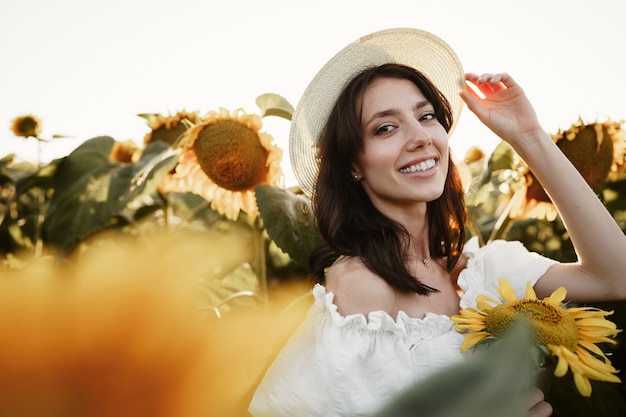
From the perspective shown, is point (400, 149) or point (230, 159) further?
point (230, 159)

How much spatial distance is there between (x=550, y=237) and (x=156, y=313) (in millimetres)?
1716

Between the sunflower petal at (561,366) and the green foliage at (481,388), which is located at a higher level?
the green foliage at (481,388)

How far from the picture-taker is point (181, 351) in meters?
0.14

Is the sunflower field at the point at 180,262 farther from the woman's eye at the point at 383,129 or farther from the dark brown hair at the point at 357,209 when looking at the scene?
the woman's eye at the point at 383,129

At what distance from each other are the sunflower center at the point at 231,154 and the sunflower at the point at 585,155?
603 mm

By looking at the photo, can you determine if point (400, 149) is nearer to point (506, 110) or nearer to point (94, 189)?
point (506, 110)

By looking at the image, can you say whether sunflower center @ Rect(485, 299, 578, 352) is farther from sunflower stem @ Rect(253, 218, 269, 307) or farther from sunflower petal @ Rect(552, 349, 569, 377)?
sunflower stem @ Rect(253, 218, 269, 307)

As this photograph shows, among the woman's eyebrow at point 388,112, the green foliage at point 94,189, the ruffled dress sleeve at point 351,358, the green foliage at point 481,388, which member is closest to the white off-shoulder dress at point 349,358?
the ruffled dress sleeve at point 351,358

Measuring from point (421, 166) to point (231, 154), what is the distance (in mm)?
456

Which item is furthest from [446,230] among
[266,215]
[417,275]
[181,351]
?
[181,351]

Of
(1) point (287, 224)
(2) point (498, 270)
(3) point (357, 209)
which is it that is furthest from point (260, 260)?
(2) point (498, 270)

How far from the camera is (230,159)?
1.38 metres

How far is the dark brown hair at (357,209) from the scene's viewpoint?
1.12 m

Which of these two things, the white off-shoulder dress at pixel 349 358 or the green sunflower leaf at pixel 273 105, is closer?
the white off-shoulder dress at pixel 349 358
